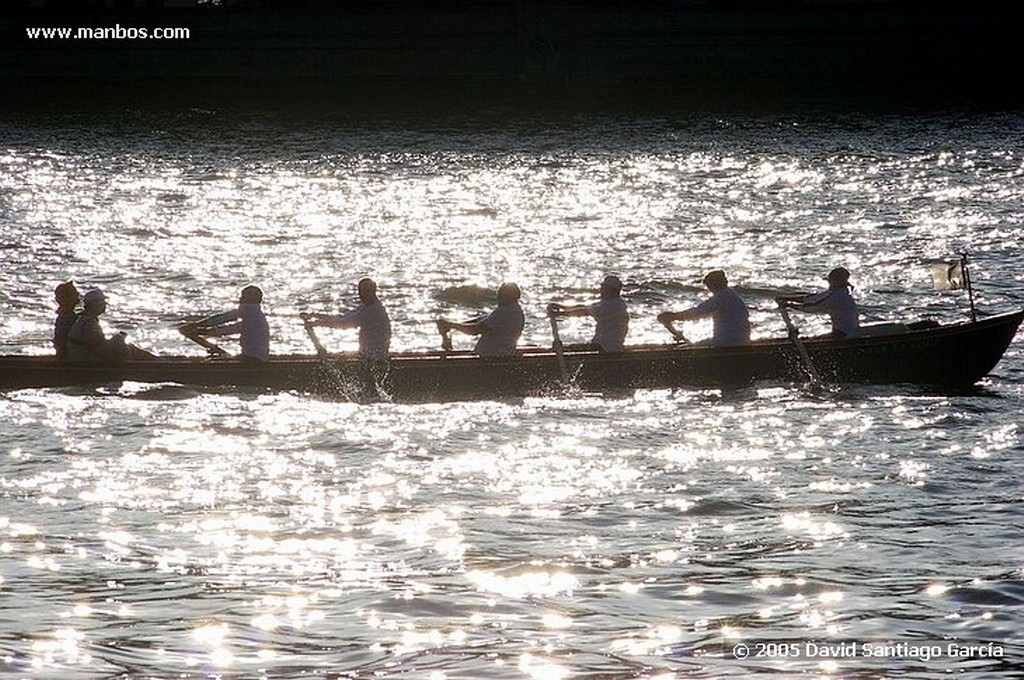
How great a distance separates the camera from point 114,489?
23.2 metres

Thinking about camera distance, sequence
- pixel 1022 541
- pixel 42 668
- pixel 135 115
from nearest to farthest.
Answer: pixel 42 668
pixel 1022 541
pixel 135 115

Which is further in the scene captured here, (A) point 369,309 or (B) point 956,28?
(B) point 956,28

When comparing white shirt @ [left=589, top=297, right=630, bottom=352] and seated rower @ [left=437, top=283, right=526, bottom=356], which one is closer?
seated rower @ [left=437, top=283, right=526, bottom=356]

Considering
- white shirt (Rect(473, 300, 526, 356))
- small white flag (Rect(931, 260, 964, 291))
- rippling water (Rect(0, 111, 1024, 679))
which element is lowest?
rippling water (Rect(0, 111, 1024, 679))

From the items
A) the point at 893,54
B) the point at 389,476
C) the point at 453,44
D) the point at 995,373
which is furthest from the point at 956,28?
the point at 389,476

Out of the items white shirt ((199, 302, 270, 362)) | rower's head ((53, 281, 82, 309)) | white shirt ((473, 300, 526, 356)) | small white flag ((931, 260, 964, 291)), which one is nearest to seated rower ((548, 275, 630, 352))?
white shirt ((473, 300, 526, 356))

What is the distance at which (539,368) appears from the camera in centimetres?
2706

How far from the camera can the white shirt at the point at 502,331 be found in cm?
2719

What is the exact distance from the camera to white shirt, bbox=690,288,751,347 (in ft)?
90.7

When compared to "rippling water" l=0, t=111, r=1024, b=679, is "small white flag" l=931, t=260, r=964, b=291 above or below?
above

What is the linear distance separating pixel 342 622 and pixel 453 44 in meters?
55.3

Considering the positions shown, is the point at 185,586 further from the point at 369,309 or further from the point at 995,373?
the point at 995,373

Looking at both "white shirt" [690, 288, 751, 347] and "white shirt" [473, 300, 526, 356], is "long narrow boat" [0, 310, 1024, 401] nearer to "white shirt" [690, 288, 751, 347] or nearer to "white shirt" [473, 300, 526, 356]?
"white shirt" [473, 300, 526, 356]

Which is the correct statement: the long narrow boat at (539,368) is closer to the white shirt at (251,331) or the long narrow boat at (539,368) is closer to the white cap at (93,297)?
the white shirt at (251,331)
